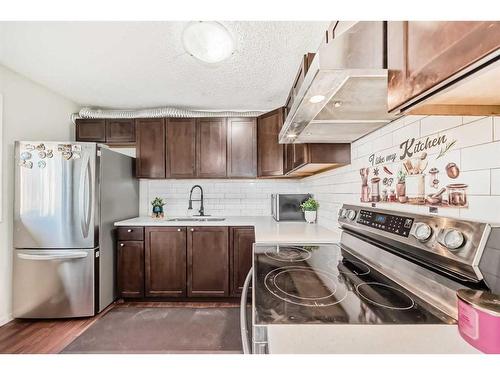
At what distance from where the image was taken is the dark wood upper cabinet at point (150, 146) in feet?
9.84

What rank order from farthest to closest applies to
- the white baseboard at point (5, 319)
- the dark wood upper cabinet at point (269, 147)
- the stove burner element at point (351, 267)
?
1. the dark wood upper cabinet at point (269, 147)
2. the white baseboard at point (5, 319)
3. the stove burner element at point (351, 267)

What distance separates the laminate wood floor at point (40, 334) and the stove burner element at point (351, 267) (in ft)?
6.95

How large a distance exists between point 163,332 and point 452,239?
7.16ft

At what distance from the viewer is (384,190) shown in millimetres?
1351

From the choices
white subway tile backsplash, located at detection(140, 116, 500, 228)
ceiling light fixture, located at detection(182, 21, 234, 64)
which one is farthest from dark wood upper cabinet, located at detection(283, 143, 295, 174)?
ceiling light fixture, located at detection(182, 21, 234, 64)

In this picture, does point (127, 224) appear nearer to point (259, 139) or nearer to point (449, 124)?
point (259, 139)

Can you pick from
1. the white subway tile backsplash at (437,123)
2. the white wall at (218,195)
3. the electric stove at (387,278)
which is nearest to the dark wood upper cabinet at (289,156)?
the white wall at (218,195)

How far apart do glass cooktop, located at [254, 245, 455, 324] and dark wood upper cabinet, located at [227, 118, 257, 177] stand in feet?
5.91

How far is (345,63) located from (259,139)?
2359 millimetres

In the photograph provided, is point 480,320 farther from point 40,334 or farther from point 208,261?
point 40,334

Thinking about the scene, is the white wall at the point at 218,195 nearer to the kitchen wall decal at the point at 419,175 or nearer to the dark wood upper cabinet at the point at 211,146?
the dark wood upper cabinet at the point at 211,146

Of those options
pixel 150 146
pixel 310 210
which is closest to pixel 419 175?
pixel 310 210

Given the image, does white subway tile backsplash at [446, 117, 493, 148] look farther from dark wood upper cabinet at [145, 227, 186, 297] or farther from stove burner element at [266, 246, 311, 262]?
dark wood upper cabinet at [145, 227, 186, 297]

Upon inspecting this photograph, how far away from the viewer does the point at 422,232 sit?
865 mm
